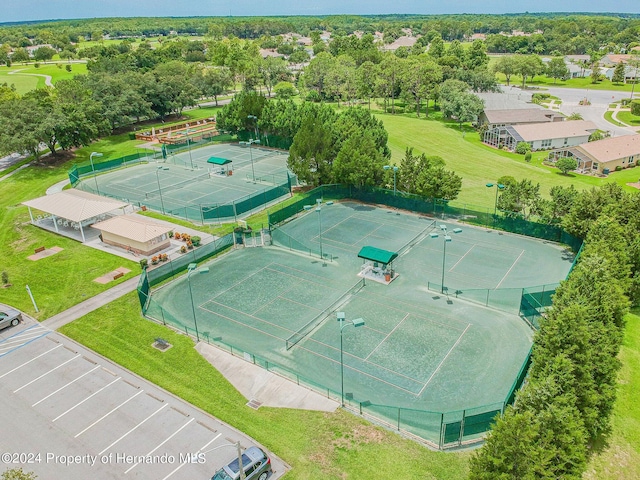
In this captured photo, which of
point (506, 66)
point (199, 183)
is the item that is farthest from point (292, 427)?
point (506, 66)

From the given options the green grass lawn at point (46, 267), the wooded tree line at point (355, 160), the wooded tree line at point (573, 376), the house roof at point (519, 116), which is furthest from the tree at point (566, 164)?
the green grass lawn at point (46, 267)

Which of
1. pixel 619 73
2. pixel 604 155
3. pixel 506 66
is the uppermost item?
pixel 506 66

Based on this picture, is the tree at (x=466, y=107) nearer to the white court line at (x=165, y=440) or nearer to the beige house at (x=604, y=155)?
the beige house at (x=604, y=155)

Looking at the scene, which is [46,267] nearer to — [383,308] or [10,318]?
[10,318]

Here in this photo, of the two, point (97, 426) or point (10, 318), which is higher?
point (10, 318)

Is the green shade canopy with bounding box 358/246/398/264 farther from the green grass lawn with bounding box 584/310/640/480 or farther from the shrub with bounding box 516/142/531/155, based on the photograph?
the shrub with bounding box 516/142/531/155

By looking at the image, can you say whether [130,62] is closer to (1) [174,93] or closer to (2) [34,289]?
(1) [174,93]
